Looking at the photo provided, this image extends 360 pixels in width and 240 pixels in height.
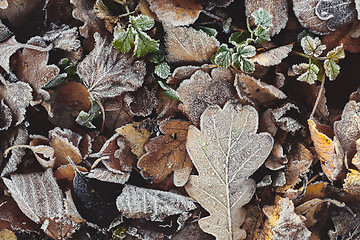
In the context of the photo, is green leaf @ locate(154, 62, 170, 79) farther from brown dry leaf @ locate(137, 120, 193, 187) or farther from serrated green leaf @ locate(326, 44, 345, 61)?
serrated green leaf @ locate(326, 44, 345, 61)

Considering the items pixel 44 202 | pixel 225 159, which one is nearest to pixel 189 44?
pixel 225 159

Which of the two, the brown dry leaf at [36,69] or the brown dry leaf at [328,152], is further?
the brown dry leaf at [36,69]

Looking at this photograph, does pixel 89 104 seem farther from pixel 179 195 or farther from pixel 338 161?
pixel 338 161

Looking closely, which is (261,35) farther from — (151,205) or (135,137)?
(151,205)

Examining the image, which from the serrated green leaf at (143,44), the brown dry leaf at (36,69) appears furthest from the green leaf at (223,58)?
the brown dry leaf at (36,69)

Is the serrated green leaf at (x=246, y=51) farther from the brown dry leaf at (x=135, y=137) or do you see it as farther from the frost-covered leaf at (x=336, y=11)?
the brown dry leaf at (x=135, y=137)

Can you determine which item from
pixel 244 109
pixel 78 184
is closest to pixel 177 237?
pixel 78 184
